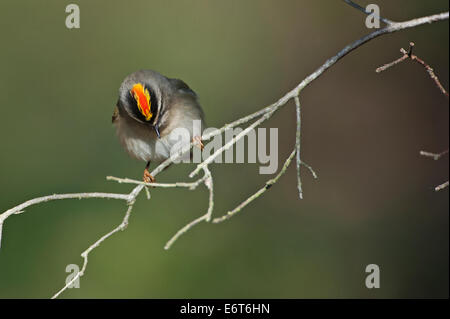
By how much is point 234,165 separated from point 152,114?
13.0 ft

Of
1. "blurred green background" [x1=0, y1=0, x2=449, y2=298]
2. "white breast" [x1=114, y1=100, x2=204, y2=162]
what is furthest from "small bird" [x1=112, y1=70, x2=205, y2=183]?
"blurred green background" [x1=0, y1=0, x2=449, y2=298]

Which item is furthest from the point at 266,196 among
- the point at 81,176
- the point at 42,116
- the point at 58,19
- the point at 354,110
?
the point at 58,19

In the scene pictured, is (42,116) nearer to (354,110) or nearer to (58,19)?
(58,19)

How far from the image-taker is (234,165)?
8.31 metres

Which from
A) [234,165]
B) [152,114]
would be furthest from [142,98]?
[234,165]

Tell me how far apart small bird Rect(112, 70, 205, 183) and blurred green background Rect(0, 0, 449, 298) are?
93.8 inches

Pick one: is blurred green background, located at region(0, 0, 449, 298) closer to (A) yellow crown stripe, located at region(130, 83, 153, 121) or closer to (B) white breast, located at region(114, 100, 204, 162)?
(B) white breast, located at region(114, 100, 204, 162)

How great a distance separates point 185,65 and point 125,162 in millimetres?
1761

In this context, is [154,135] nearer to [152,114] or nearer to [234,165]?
[152,114]

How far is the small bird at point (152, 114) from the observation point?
14.5ft

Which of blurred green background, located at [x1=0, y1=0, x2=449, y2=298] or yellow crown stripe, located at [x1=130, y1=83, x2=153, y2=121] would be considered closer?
yellow crown stripe, located at [x1=130, y1=83, x2=153, y2=121]

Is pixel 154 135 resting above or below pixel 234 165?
below

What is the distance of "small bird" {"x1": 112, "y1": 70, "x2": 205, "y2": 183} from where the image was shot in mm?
4410

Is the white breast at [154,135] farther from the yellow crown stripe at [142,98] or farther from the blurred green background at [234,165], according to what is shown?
the blurred green background at [234,165]
